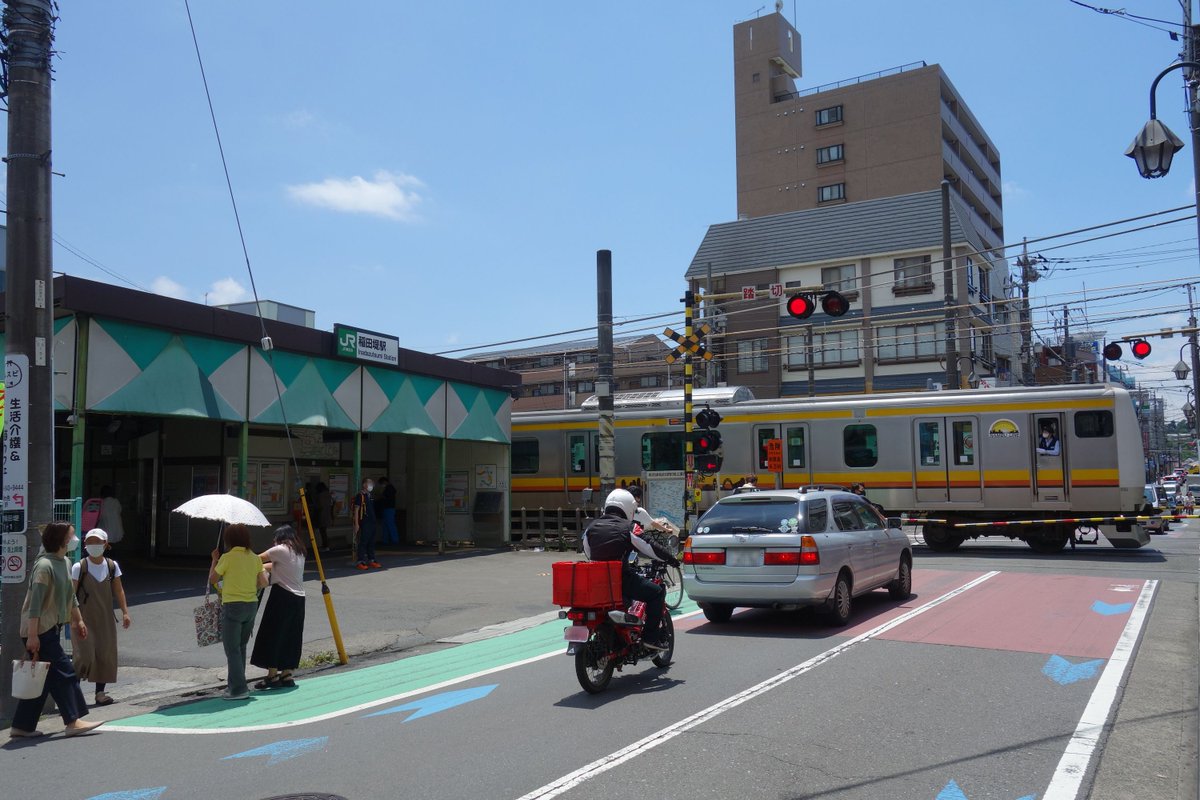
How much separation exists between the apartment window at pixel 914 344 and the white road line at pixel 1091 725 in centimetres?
3530

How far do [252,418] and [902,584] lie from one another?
35.7 feet

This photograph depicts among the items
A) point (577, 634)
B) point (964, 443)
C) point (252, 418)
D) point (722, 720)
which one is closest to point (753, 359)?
point (964, 443)

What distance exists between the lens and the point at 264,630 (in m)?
9.23

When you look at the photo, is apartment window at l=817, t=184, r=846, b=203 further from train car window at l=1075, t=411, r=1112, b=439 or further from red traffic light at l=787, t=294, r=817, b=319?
red traffic light at l=787, t=294, r=817, b=319

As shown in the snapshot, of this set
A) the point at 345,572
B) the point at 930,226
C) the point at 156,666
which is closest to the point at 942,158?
the point at 930,226

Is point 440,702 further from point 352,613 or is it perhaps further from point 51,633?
point 352,613

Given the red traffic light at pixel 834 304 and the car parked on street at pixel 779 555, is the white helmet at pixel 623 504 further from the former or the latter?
the red traffic light at pixel 834 304

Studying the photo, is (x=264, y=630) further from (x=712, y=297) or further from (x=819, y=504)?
(x=712, y=297)

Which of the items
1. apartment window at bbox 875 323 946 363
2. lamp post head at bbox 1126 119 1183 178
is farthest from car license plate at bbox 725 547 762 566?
apartment window at bbox 875 323 946 363

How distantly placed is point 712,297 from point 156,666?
1333cm

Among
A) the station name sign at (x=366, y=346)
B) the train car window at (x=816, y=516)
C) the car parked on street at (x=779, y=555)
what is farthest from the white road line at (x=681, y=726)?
the station name sign at (x=366, y=346)

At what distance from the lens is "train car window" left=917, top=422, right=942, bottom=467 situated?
22453mm

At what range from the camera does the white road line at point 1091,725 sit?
5.60m

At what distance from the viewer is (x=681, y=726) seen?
7.00m
